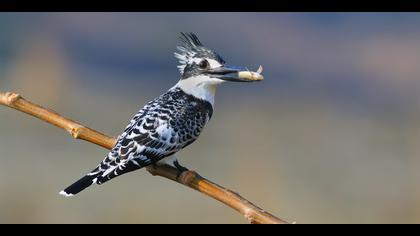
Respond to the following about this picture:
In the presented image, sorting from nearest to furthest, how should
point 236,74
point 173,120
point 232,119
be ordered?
point 236,74, point 173,120, point 232,119

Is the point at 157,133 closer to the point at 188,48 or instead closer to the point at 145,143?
the point at 145,143

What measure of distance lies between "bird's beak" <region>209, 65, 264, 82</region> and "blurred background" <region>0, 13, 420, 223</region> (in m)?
3.49

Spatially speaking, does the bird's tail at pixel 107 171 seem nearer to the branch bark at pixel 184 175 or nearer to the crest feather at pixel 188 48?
the branch bark at pixel 184 175

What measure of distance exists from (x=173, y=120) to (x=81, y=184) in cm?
68

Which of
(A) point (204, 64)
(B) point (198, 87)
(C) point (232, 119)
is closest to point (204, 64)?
(A) point (204, 64)

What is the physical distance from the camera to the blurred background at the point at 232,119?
852cm

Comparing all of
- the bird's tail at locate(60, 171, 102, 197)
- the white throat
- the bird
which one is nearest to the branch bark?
the bird's tail at locate(60, 171, 102, 197)

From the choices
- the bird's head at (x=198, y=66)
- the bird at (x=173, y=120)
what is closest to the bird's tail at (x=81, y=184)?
the bird at (x=173, y=120)

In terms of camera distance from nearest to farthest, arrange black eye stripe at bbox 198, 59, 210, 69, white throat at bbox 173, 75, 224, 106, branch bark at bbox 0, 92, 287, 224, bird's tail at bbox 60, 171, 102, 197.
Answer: branch bark at bbox 0, 92, 287, 224 → bird's tail at bbox 60, 171, 102, 197 → black eye stripe at bbox 198, 59, 210, 69 → white throat at bbox 173, 75, 224, 106

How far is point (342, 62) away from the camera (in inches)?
653

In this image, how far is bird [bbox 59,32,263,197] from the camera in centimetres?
408

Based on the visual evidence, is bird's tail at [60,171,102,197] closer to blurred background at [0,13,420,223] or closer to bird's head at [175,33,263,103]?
bird's head at [175,33,263,103]

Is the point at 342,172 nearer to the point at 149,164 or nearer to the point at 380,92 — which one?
the point at 380,92

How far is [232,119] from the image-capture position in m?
11.7
